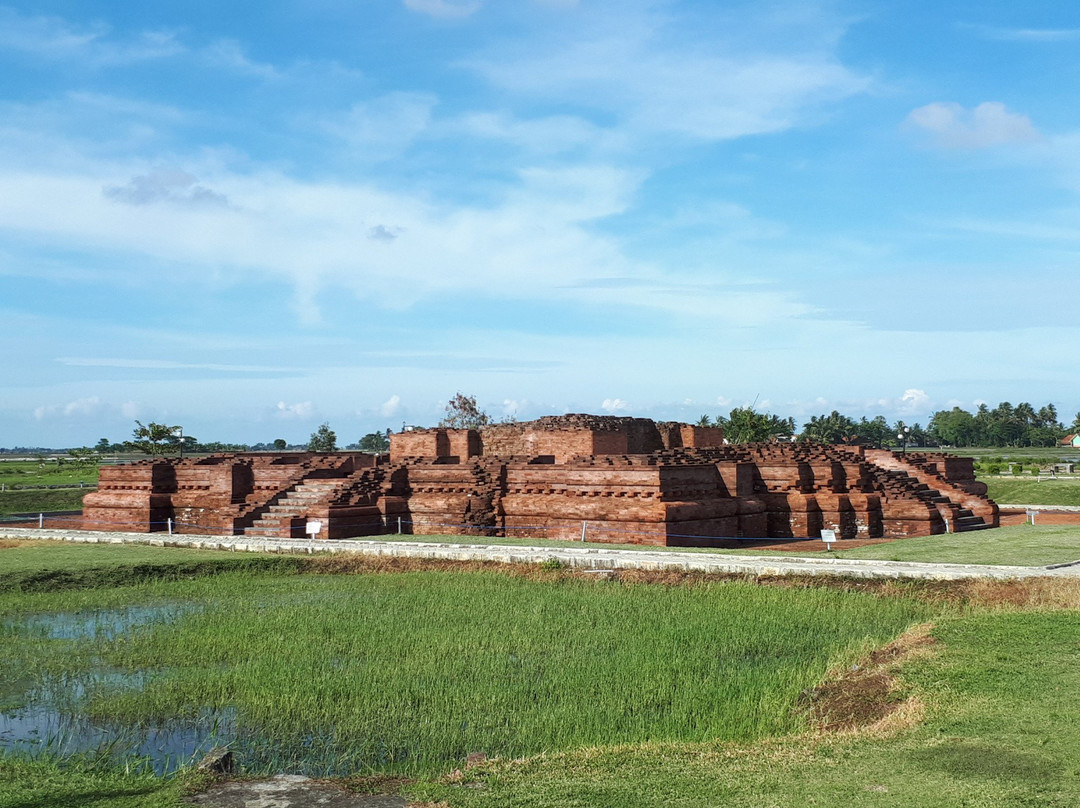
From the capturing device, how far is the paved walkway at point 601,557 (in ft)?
47.5

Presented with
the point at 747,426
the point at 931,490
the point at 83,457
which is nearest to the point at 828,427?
the point at 747,426

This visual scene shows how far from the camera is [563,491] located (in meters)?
22.1

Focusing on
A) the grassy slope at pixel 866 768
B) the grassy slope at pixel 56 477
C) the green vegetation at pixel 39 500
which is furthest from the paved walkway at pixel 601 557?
the grassy slope at pixel 56 477

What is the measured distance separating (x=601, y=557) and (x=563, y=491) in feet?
16.5

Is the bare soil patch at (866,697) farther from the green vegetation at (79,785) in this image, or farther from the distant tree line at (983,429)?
the distant tree line at (983,429)

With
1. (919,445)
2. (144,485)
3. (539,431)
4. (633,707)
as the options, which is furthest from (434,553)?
(919,445)

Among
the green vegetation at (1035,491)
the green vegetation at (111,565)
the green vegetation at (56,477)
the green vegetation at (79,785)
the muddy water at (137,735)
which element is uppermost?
the green vegetation at (56,477)

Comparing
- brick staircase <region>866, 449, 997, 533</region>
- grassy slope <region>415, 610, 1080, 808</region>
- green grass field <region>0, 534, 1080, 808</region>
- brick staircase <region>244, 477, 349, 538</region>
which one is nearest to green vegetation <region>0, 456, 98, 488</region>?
brick staircase <region>244, 477, 349, 538</region>

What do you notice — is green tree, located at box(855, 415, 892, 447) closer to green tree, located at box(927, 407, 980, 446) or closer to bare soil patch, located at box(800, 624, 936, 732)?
green tree, located at box(927, 407, 980, 446)

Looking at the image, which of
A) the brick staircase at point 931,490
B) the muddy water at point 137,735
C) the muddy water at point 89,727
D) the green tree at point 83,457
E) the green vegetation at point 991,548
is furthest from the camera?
the green tree at point 83,457

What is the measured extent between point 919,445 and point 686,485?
90.3 m

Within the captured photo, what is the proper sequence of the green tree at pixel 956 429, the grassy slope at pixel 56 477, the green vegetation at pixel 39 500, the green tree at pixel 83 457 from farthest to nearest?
the green tree at pixel 956 429 < the green tree at pixel 83 457 < the grassy slope at pixel 56 477 < the green vegetation at pixel 39 500

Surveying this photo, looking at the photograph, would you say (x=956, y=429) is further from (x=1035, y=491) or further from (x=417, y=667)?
(x=417, y=667)

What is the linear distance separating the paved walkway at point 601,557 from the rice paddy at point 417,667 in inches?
53.1
